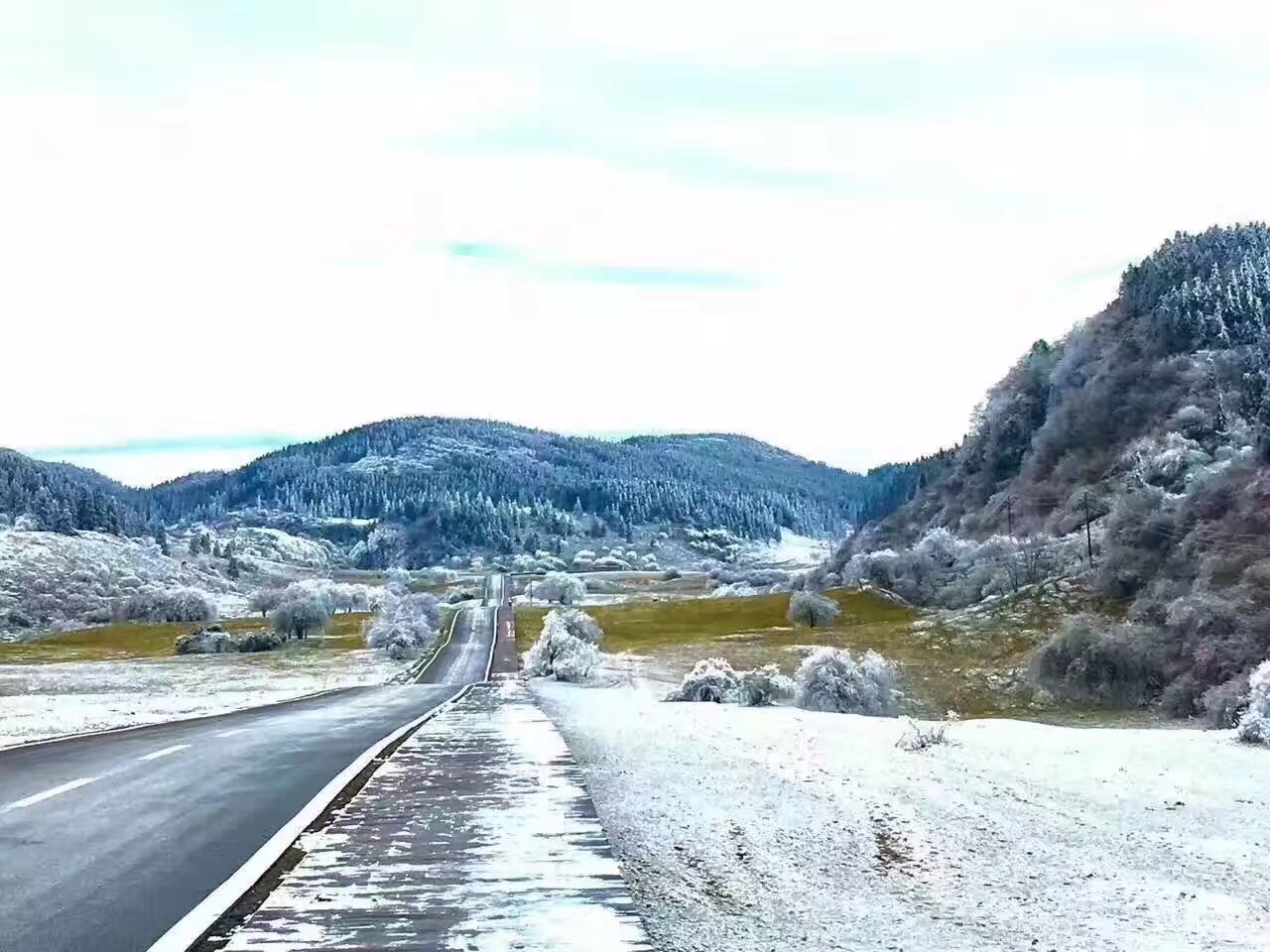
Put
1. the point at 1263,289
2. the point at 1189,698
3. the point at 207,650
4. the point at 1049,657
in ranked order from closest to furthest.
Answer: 1. the point at 1189,698
2. the point at 1049,657
3. the point at 207,650
4. the point at 1263,289

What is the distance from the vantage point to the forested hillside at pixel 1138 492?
53594 mm

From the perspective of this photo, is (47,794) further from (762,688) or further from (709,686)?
(762,688)

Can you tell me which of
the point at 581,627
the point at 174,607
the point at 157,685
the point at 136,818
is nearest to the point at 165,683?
the point at 157,685

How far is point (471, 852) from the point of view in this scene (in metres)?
8.38

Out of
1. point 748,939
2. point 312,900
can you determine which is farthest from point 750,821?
point 312,900

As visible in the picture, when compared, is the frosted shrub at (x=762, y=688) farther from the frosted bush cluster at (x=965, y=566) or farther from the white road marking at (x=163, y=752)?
the frosted bush cluster at (x=965, y=566)

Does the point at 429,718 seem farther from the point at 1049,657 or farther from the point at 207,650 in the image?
the point at 207,650

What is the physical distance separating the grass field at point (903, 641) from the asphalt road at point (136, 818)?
40.0m

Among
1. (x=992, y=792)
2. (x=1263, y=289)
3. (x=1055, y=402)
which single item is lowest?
(x=992, y=792)

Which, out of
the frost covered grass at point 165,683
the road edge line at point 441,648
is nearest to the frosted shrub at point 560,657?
the road edge line at point 441,648

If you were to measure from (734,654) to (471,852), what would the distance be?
6536 cm

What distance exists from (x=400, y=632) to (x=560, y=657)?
3000 cm

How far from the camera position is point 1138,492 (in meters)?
86.8

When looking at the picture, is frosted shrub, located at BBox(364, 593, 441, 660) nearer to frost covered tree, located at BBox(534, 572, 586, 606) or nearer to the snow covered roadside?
frost covered tree, located at BBox(534, 572, 586, 606)
